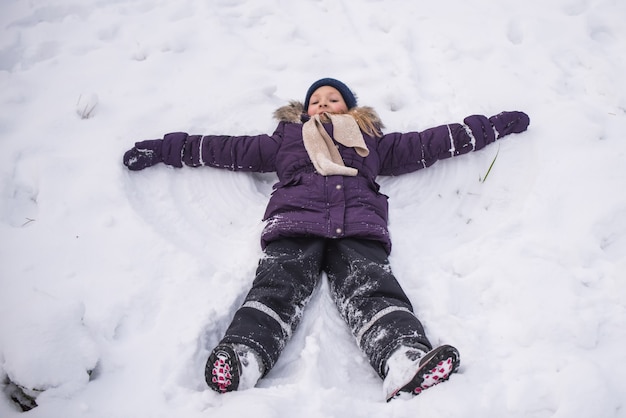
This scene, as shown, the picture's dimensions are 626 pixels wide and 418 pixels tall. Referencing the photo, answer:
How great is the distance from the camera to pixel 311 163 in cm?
233

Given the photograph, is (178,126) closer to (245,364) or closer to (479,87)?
(245,364)

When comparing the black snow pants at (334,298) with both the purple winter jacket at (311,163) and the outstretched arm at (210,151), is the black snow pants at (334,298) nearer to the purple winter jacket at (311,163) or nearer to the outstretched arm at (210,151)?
the purple winter jacket at (311,163)

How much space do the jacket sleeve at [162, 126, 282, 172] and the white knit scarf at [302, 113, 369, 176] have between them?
0.80ft

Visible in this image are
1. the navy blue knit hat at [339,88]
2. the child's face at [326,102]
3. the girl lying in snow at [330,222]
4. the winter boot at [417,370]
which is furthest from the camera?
the navy blue knit hat at [339,88]

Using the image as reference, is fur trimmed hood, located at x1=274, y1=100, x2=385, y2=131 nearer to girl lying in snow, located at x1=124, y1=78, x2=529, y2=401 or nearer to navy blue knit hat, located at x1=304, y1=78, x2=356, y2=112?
girl lying in snow, located at x1=124, y1=78, x2=529, y2=401

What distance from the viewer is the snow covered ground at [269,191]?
1498mm

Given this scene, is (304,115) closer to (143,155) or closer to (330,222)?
(330,222)

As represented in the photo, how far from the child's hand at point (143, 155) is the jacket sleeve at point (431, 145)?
1.29 meters

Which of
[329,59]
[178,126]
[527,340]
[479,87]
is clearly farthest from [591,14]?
[178,126]

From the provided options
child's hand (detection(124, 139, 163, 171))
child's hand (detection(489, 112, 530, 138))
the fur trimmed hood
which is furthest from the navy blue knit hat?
child's hand (detection(124, 139, 163, 171))

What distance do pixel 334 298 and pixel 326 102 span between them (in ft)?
4.42

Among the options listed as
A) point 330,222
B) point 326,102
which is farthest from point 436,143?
point 330,222

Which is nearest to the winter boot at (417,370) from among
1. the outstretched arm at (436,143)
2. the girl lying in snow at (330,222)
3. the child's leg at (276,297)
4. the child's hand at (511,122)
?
the girl lying in snow at (330,222)

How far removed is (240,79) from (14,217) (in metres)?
1.61
